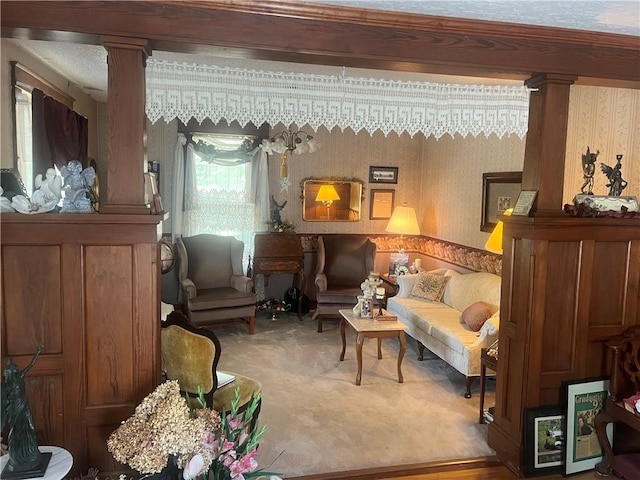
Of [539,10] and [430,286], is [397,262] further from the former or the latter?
[539,10]

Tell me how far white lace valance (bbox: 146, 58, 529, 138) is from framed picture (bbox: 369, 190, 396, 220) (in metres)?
3.20

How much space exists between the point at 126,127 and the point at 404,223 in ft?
14.4

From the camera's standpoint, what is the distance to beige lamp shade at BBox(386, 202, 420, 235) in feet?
20.2

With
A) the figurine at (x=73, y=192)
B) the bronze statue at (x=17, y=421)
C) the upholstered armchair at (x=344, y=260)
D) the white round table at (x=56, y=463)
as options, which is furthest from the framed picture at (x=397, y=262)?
the bronze statue at (x=17, y=421)

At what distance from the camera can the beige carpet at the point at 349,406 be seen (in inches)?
121

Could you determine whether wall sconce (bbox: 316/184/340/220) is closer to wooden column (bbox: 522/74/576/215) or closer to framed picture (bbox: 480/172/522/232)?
framed picture (bbox: 480/172/522/232)

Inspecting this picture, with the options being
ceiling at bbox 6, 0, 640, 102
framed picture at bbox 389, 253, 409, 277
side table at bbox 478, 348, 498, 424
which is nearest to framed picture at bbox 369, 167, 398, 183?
framed picture at bbox 389, 253, 409, 277

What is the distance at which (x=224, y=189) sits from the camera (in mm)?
6293

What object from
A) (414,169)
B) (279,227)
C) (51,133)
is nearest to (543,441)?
(51,133)

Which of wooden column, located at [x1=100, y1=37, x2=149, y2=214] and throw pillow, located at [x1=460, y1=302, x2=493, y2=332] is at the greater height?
wooden column, located at [x1=100, y1=37, x2=149, y2=214]

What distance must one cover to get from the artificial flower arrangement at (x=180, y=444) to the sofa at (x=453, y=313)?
2580 millimetres

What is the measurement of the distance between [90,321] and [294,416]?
5.97 ft

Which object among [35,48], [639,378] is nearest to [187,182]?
[35,48]

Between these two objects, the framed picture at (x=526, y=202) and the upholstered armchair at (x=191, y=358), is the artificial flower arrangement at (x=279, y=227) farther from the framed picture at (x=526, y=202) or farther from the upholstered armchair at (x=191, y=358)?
the framed picture at (x=526, y=202)
